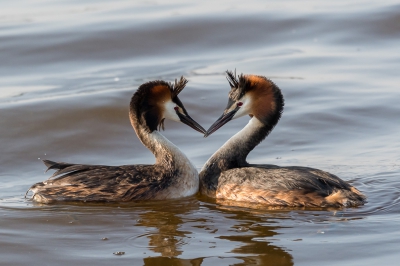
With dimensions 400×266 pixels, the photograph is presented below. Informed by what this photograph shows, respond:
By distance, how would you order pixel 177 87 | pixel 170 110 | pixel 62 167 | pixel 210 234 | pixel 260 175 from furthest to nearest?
pixel 170 110, pixel 177 87, pixel 62 167, pixel 260 175, pixel 210 234

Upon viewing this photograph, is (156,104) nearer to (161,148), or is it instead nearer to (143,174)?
(161,148)

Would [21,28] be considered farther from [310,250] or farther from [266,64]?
[310,250]

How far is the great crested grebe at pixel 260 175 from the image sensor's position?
23.6 feet

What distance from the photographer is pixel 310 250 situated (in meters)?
6.08

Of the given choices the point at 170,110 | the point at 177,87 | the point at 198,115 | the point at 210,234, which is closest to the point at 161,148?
the point at 170,110

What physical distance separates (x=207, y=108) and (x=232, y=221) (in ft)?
14.6

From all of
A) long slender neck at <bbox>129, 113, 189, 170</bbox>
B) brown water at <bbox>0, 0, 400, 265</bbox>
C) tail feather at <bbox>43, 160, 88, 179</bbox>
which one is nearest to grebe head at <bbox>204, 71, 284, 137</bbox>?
long slender neck at <bbox>129, 113, 189, 170</bbox>

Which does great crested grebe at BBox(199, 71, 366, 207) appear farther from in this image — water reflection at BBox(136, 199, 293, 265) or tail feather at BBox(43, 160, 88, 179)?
tail feather at BBox(43, 160, 88, 179)

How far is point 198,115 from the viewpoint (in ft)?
36.2

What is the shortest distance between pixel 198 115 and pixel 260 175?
364cm

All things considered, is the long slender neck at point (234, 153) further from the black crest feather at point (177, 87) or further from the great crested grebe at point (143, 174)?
the black crest feather at point (177, 87)

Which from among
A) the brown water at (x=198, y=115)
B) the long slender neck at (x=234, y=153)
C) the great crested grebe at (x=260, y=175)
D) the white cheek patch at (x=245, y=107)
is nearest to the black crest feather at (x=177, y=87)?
the great crested grebe at (x=260, y=175)

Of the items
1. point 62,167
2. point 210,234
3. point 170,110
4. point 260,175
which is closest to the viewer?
point 210,234

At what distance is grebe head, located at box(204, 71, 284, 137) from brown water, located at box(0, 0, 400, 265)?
103cm
